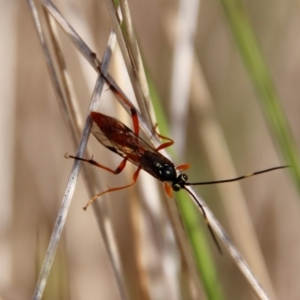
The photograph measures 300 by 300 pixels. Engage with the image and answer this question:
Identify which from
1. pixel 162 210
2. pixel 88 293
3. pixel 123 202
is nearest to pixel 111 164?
pixel 123 202

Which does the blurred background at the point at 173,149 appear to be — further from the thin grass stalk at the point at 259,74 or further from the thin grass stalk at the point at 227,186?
the thin grass stalk at the point at 259,74

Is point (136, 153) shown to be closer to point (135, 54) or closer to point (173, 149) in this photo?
point (173, 149)

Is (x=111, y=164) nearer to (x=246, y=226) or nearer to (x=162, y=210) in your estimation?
(x=162, y=210)

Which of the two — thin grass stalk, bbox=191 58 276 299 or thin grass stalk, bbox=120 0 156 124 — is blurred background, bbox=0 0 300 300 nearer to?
thin grass stalk, bbox=191 58 276 299

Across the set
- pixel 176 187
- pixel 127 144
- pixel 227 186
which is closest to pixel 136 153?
pixel 127 144

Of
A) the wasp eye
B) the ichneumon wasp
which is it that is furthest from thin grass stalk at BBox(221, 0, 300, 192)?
the wasp eye
